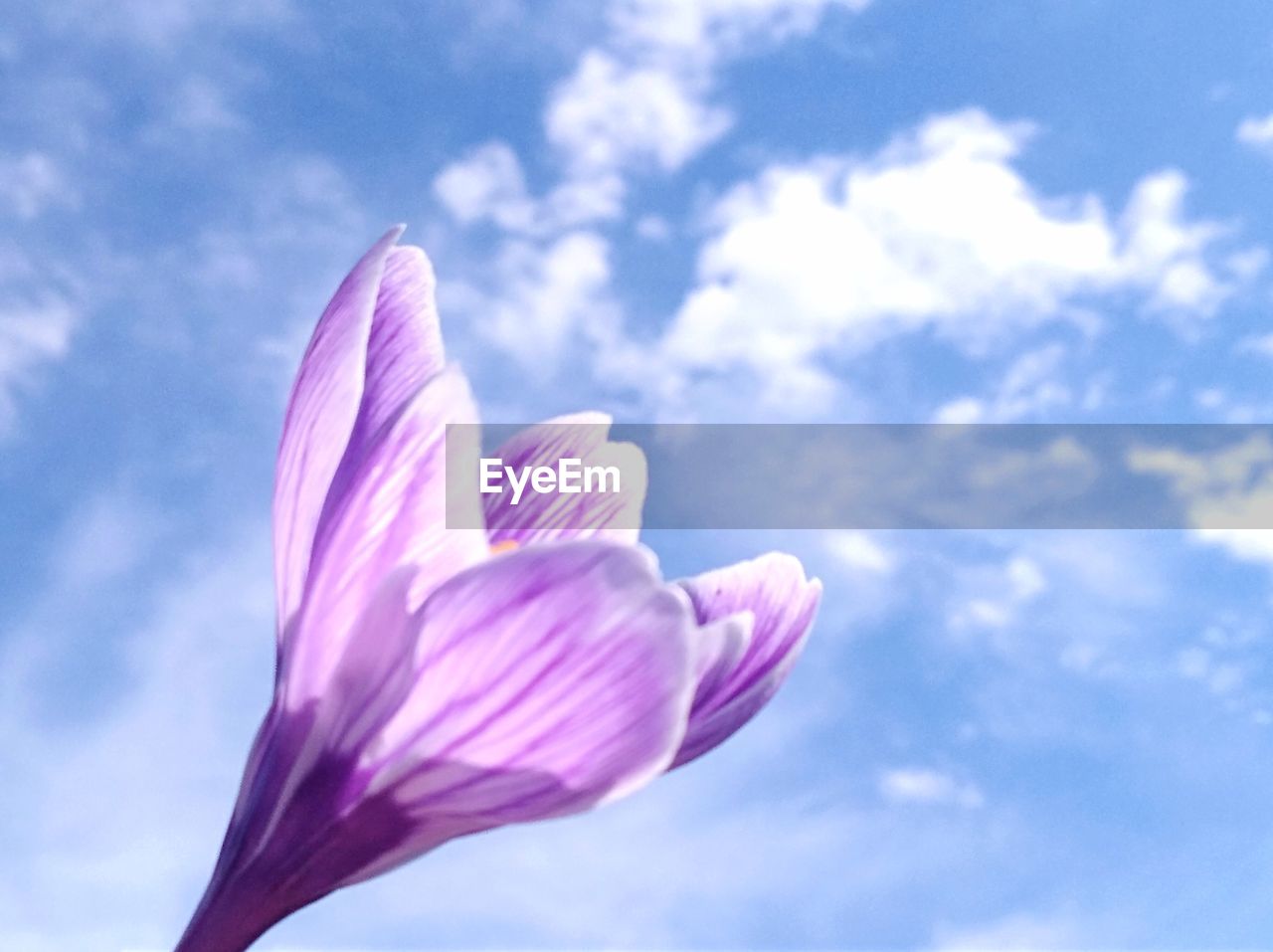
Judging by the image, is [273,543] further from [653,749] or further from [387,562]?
[653,749]

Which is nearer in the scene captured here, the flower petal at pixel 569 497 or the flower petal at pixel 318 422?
the flower petal at pixel 318 422

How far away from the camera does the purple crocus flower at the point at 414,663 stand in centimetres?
83

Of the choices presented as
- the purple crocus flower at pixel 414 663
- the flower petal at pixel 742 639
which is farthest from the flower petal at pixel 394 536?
the flower petal at pixel 742 639

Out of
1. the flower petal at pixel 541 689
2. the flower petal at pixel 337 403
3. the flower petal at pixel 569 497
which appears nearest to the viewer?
the flower petal at pixel 541 689

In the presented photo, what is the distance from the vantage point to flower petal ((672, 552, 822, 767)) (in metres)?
0.96

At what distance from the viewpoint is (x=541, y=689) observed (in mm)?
859

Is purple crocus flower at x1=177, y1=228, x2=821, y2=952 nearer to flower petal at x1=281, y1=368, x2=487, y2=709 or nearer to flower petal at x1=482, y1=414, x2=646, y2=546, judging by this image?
flower petal at x1=281, y1=368, x2=487, y2=709

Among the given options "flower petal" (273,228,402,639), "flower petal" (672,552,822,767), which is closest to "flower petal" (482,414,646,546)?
"flower petal" (672,552,822,767)

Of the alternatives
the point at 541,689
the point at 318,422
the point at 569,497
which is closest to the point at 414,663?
the point at 541,689

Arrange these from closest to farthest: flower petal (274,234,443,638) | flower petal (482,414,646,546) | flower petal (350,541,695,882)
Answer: flower petal (350,541,695,882) → flower petal (274,234,443,638) → flower petal (482,414,646,546)

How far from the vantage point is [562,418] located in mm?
1213

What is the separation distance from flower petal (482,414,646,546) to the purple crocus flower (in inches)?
6.9

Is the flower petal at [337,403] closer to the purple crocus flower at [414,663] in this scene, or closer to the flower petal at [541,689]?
the purple crocus flower at [414,663]

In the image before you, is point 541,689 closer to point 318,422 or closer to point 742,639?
point 742,639
